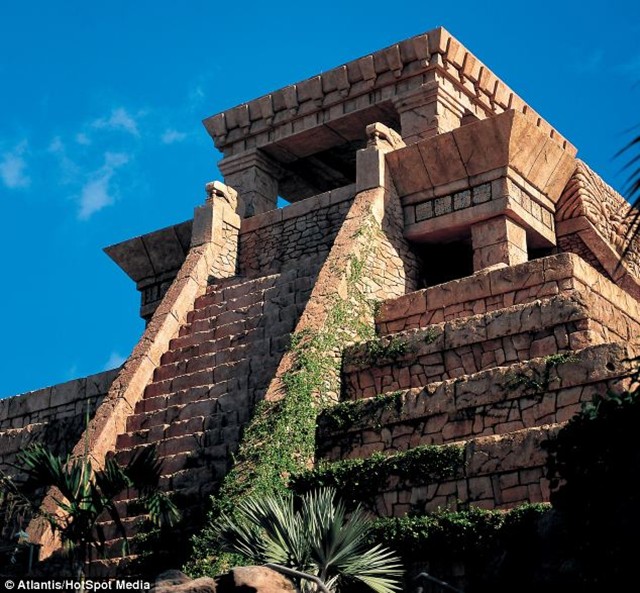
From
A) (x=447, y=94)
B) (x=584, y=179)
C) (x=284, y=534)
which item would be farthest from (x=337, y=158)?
(x=284, y=534)

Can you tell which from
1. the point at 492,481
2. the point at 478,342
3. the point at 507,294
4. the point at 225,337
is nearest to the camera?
the point at 492,481

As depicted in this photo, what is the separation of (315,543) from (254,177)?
9.50m

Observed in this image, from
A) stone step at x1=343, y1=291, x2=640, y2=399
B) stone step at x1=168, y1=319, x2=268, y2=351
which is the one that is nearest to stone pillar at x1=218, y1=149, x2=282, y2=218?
stone step at x1=168, y1=319, x2=268, y2=351

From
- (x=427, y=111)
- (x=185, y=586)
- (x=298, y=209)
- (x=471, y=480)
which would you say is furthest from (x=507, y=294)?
(x=185, y=586)

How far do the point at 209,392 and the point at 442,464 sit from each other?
3.85m

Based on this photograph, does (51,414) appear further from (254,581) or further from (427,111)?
(254,581)

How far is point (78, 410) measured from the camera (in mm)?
17312

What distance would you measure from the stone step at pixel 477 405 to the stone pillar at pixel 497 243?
10.6 ft

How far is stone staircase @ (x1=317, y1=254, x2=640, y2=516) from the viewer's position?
1095cm

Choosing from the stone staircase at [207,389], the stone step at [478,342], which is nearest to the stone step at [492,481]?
the stone step at [478,342]

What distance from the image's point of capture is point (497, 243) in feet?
48.9

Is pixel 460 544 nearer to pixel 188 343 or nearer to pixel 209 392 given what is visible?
pixel 209 392

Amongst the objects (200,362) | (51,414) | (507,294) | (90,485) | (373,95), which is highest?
(373,95)

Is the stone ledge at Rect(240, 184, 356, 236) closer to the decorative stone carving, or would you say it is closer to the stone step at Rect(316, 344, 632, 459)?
the decorative stone carving
